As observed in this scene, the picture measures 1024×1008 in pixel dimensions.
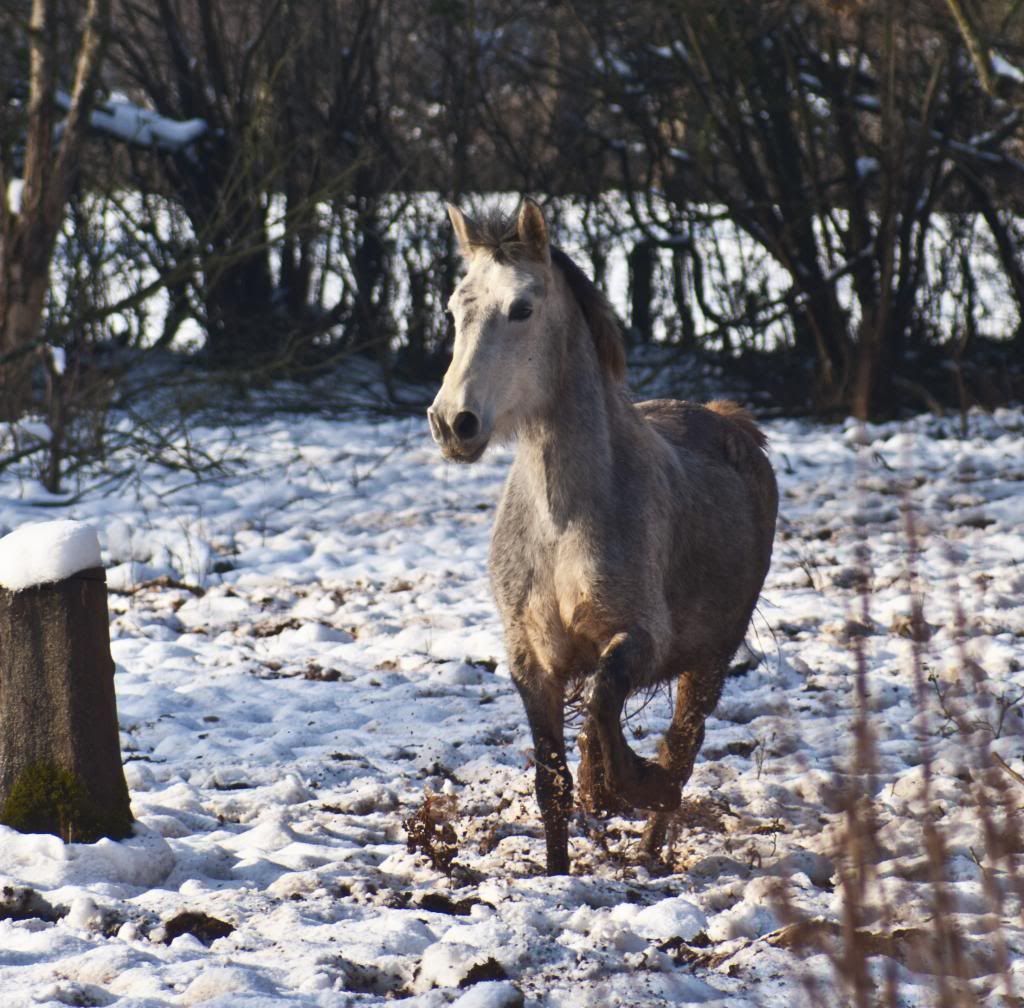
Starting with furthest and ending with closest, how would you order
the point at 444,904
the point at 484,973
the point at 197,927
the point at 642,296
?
the point at 642,296 → the point at 444,904 → the point at 197,927 → the point at 484,973

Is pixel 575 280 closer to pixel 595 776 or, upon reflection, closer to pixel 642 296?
pixel 595 776

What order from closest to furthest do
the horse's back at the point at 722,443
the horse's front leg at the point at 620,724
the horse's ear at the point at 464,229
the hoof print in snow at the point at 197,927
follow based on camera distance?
the hoof print in snow at the point at 197,927 → the horse's front leg at the point at 620,724 → the horse's ear at the point at 464,229 → the horse's back at the point at 722,443

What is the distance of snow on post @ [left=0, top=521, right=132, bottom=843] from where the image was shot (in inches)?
135

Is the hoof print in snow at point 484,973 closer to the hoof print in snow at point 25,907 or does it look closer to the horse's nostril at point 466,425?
the hoof print in snow at point 25,907

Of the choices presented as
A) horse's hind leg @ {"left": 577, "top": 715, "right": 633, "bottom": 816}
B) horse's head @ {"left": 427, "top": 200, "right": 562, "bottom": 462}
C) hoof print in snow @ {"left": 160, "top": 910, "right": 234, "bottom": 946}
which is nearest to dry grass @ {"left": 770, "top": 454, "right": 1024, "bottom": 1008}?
horse's hind leg @ {"left": 577, "top": 715, "right": 633, "bottom": 816}

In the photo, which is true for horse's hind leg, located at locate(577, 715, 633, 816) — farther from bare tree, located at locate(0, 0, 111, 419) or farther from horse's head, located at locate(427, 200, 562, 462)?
bare tree, located at locate(0, 0, 111, 419)

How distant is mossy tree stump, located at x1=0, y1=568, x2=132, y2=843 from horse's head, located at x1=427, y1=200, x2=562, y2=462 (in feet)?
3.47

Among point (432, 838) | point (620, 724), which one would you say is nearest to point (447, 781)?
point (432, 838)

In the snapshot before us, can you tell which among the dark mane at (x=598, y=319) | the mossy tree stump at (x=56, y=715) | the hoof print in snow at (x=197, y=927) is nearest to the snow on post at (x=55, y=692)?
the mossy tree stump at (x=56, y=715)

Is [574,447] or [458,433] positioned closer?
[458,433]

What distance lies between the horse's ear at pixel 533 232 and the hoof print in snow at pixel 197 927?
188 cm

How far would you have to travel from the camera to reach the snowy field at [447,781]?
266 centimetres

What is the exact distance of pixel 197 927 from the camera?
2.93 m

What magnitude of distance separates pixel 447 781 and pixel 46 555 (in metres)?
1.50
